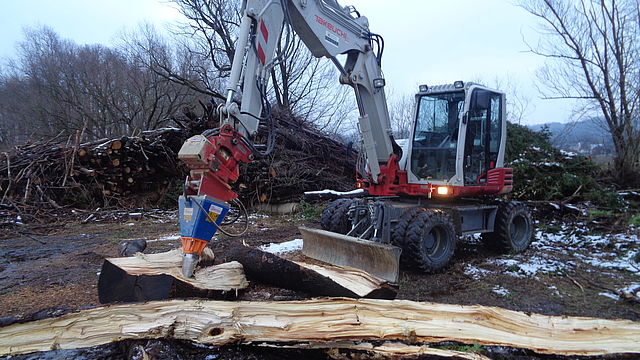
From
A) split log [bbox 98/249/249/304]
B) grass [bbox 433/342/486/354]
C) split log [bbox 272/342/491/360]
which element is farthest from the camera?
split log [bbox 98/249/249/304]

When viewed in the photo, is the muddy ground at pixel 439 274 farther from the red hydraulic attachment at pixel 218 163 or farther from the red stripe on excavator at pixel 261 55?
the red stripe on excavator at pixel 261 55

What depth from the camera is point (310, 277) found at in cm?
362

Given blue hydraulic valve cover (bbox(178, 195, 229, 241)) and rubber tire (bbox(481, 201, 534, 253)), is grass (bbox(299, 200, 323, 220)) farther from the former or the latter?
blue hydraulic valve cover (bbox(178, 195, 229, 241))

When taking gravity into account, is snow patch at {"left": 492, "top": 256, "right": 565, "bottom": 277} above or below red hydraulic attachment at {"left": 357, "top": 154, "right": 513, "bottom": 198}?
below

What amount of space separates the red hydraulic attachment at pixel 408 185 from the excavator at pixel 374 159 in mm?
16

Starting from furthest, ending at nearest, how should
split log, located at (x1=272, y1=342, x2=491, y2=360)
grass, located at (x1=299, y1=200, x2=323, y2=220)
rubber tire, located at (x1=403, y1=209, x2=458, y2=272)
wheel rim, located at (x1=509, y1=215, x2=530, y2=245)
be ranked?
grass, located at (x1=299, y1=200, x2=323, y2=220) < wheel rim, located at (x1=509, y1=215, x2=530, y2=245) < rubber tire, located at (x1=403, y1=209, x2=458, y2=272) < split log, located at (x1=272, y1=342, x2=491, y2=360)

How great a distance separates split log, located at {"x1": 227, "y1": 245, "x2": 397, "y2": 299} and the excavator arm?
2.06ft

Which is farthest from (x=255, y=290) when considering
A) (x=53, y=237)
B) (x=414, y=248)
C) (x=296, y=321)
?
(x=53, y=237)

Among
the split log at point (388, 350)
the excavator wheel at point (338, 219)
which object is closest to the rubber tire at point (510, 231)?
the excavator wheel at point (338, 219)

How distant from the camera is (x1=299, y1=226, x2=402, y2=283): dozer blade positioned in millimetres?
4332

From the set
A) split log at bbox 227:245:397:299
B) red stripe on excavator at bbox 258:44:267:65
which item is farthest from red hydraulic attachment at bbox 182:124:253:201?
red stripe on excavator at bbox 258:44:267:65

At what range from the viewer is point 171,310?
296 centimetres

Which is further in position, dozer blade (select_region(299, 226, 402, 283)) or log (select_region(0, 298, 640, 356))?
dozer blade (select_region(299, 226, 402, 283))

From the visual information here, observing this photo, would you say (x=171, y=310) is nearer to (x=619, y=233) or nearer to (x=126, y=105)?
(x=619, y=233)
